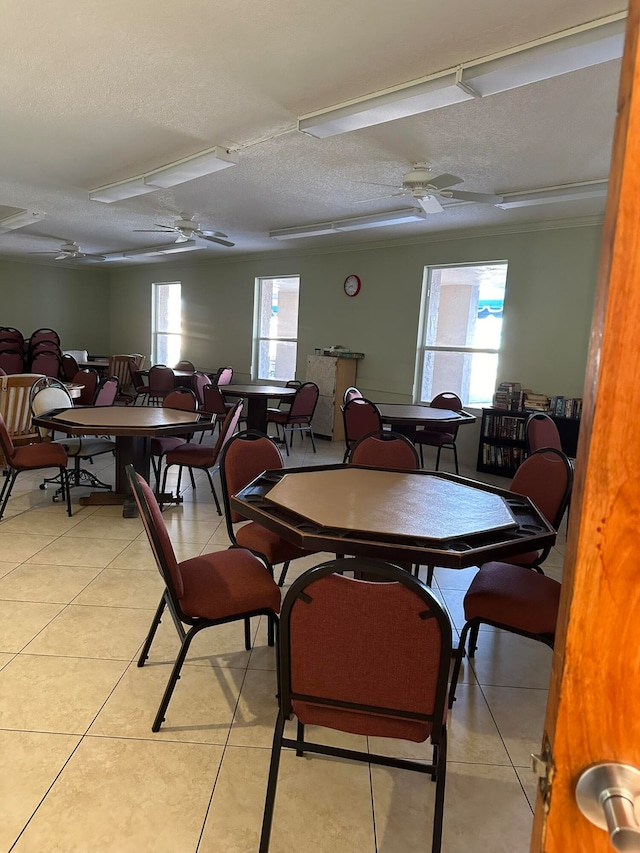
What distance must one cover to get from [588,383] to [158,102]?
12.2ft

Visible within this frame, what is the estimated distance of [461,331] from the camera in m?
7.00

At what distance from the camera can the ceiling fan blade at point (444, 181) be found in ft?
13.2

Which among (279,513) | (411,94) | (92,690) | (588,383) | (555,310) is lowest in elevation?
(92,690)

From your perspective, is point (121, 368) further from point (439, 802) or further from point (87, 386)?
point (439, 802)

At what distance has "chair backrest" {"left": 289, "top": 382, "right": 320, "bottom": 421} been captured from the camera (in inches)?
253

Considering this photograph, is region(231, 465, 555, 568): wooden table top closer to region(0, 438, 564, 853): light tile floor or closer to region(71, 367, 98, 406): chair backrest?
region(0, 438, 564, 853): light tile floor

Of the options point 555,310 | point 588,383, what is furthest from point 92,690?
point 555,310

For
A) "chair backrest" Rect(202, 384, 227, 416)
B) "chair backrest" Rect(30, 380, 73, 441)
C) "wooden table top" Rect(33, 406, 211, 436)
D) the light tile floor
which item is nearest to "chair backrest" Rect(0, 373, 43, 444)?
"chair backrest" Rect(30, 380, 73, 441)

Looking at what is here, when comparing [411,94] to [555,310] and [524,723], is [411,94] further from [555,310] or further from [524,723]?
[555,310]

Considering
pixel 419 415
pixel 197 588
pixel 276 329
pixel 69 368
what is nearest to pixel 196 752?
pixel 197 588

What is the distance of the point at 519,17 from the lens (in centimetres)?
238

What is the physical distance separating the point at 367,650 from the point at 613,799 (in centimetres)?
85

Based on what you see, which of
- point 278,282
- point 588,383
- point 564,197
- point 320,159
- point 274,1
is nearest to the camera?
point 588,383

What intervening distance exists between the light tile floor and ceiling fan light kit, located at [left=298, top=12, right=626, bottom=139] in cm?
279
